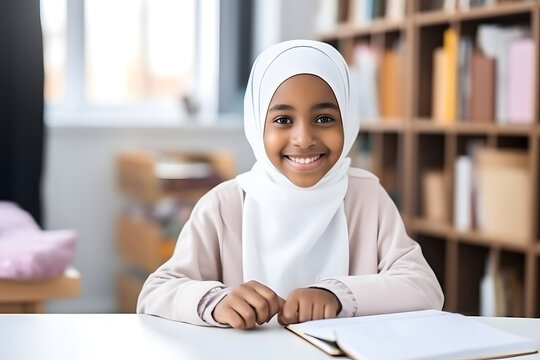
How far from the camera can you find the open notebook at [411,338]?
1061mm

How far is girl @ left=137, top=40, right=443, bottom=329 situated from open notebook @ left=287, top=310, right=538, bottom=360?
0.43ft

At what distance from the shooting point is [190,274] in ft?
4.71

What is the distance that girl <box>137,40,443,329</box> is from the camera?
4.52 feet

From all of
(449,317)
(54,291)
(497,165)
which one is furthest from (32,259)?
(497,165)

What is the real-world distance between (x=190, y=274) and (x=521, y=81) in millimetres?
1897

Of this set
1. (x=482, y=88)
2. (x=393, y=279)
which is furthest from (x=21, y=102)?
(x=393, y=279)

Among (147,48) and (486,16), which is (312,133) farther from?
(147,48)

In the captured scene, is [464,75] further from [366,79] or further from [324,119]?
[324,119]

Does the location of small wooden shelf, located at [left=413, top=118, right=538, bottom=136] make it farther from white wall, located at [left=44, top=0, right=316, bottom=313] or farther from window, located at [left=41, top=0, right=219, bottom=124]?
window, located at [left=41, top=0, right=219, bottom=124]

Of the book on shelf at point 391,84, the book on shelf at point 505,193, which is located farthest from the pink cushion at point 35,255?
the book on shelf at point 391,84

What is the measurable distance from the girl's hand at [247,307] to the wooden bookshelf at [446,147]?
1.91 m

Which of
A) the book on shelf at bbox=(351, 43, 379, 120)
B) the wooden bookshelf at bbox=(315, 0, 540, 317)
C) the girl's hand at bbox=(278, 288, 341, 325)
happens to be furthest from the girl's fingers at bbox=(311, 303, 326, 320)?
the book on shelf at bbox=(351, 43, 379, 120)

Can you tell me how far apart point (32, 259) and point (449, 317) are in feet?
4.05

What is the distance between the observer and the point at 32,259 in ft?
7.02
